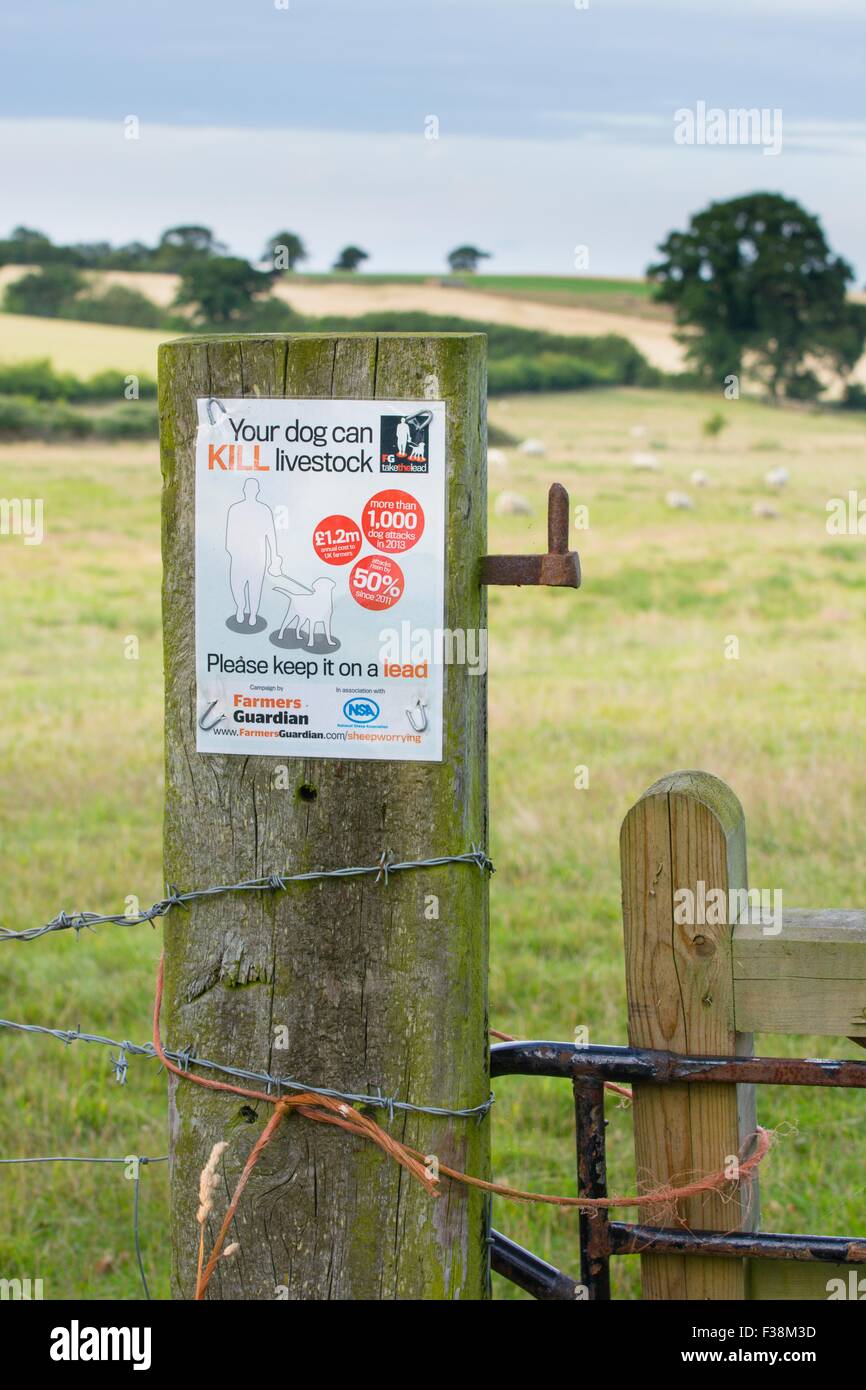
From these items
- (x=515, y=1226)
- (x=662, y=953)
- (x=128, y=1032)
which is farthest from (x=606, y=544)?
(x=662, y=953)

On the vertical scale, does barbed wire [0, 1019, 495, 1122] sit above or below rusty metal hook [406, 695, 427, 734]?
below

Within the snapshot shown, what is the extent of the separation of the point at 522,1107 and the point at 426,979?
10.3 feet

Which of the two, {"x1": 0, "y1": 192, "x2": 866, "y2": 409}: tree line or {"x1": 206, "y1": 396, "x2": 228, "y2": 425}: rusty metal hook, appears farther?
{"x1": 0, "y1": 192, "x2": 866, "y2": 409}: tree line

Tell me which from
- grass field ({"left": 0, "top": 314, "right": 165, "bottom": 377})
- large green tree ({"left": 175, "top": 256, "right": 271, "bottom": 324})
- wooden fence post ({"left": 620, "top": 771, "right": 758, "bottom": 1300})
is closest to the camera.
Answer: wooden fence post ({"left": 620, "top": 771, "right": 758, "bottom": 1300})

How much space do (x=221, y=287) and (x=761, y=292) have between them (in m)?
15.8

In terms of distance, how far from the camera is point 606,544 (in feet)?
67.7

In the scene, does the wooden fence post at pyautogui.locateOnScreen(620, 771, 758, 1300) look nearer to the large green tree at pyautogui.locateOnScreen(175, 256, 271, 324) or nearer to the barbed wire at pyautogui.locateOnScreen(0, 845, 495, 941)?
the barbed wire at pyautogui.locateOnScreen(0, 845, 495, 941)

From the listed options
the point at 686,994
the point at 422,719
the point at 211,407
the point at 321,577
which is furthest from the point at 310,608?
the point at 686,994

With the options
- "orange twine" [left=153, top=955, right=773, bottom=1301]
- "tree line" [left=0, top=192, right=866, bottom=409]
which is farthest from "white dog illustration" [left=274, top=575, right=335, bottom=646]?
"tree line" [left=0, top=192, right=866, bottom=409]

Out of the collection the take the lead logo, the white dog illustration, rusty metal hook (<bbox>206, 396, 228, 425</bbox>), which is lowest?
the white dog illustration

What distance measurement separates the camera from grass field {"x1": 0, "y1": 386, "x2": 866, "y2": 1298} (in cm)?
520

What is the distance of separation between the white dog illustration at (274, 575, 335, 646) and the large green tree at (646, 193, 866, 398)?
1484 inches

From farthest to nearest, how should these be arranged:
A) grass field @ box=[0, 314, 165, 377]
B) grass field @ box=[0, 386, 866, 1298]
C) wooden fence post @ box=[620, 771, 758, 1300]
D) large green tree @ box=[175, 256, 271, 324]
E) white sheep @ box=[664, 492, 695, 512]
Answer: grass field @ box=[0, 314, 165, 377] < large green tree @ box=[175, 256, 271, 324] < white sheep @ box=[664, 492, 695, 512] < grass field @ box=[0, 386, 866, 1298] < wooden fence post @ box=[620, 771, 758, 1300]

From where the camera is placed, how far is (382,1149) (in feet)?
9.12
